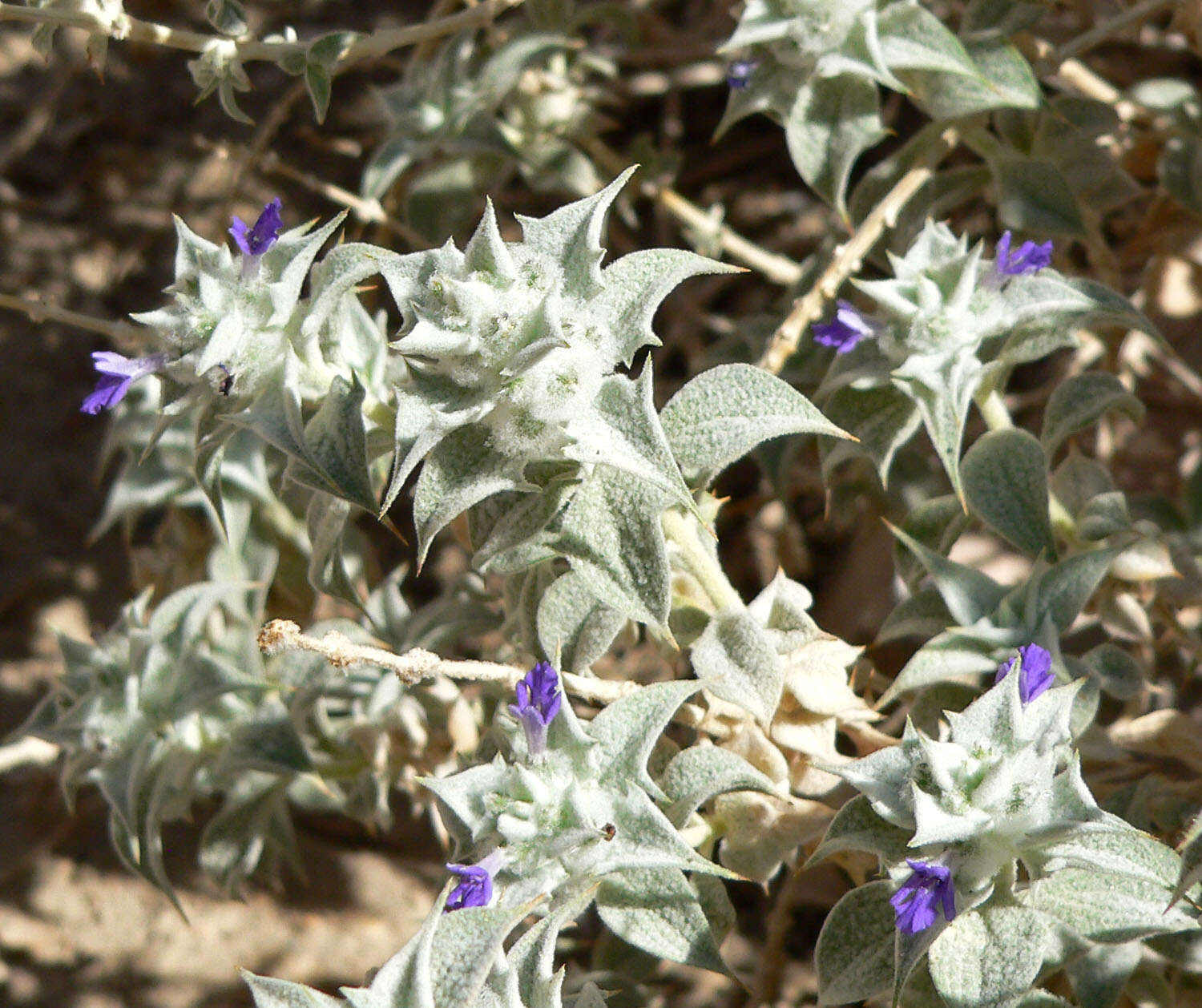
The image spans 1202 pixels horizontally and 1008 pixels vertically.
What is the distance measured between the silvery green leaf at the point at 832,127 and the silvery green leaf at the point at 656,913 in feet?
3.61

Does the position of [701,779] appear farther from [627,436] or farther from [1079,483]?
[1079,483]

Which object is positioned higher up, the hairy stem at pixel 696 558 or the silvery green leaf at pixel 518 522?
the silvery green leaf at pixel 518 522

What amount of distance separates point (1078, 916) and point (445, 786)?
30.8 inches

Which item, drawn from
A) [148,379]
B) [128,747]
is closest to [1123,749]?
[128,747]

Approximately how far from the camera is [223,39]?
6.21ft

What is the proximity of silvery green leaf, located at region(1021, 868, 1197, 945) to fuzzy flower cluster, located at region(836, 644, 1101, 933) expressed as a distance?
0.12 m

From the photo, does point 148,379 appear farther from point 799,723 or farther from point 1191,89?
point 1191,89

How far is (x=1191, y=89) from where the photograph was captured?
7.95 ft

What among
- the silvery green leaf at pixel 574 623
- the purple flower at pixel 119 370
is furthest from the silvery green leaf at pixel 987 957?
the purple flower at pixel 119 370

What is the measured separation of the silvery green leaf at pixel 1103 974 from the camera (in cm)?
171

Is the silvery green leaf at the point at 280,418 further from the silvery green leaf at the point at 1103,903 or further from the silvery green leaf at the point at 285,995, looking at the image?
the silvery green leaf at the point at 1103,903

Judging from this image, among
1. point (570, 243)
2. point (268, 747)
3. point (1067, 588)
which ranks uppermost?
point (570, 243)

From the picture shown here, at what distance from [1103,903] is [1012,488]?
1.97ft

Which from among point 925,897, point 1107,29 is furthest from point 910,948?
point 1107,29
